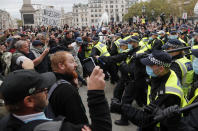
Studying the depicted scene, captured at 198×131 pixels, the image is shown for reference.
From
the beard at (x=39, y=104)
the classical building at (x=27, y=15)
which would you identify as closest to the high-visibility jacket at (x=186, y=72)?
the beard at (x=39, y=104)

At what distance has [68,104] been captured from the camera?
2205 millimetres

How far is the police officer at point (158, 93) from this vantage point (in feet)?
7.32

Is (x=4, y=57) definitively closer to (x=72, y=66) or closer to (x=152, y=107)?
(x=72, y=66)

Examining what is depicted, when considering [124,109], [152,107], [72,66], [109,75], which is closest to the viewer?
[152,107]

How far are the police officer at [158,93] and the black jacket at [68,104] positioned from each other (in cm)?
38

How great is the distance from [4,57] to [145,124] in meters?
3.24

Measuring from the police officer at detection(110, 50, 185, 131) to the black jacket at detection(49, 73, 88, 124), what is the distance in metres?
0.38

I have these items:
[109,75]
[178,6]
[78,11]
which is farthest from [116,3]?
[109,75]

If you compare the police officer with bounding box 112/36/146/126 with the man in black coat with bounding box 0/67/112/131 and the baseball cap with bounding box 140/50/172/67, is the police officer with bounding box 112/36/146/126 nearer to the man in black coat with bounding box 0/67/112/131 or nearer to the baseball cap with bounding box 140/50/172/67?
the baseball cap with bounding box 140/50/172/67

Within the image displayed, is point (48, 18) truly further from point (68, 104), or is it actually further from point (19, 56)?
point (68, 104)

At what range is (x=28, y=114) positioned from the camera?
1.57 metres

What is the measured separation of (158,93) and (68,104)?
1.30 meters

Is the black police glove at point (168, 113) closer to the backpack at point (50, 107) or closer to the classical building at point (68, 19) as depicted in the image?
the backpack at point (50, 107)

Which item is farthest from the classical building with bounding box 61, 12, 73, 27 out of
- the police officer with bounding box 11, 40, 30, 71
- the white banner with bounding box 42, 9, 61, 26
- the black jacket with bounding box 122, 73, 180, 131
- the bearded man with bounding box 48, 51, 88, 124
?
the bearded man with bounding box 48, 51, 88, 124
